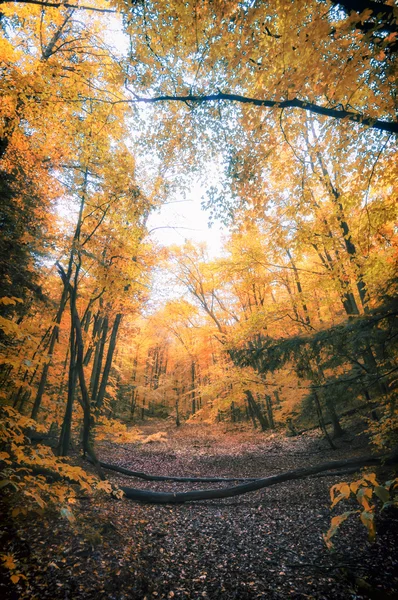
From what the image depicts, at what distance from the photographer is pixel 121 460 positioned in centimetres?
1038

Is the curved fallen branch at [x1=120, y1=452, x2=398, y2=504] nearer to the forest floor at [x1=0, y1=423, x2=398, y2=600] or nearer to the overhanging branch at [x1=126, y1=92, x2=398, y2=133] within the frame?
the forest floor at [x1=0, y1=423, x2=398, y2=600]

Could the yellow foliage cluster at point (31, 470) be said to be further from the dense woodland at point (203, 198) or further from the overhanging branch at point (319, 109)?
the overhanging branch at point (319, 109)

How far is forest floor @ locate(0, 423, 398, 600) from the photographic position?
→ 10.4ft

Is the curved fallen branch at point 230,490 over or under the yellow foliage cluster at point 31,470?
under

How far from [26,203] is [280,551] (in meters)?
9.80

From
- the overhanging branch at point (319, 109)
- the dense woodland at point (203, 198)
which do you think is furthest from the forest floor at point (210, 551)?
the overhanging branch at point (319, 109)

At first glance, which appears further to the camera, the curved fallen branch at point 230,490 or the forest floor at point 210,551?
the curved fallen branch at point 230,490

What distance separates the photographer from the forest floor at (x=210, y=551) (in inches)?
125

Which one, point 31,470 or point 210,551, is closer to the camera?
point 31,470

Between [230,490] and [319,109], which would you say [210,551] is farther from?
[319,109]

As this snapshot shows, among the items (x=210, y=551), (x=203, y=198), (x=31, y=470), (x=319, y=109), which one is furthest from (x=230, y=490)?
(x=319, y=109)

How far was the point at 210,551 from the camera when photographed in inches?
170

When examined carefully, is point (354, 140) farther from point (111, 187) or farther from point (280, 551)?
point (280, 551)

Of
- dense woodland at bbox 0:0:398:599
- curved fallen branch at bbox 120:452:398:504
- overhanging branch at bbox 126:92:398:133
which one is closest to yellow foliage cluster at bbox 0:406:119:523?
dense woodland at bbox 0:0:398:599
